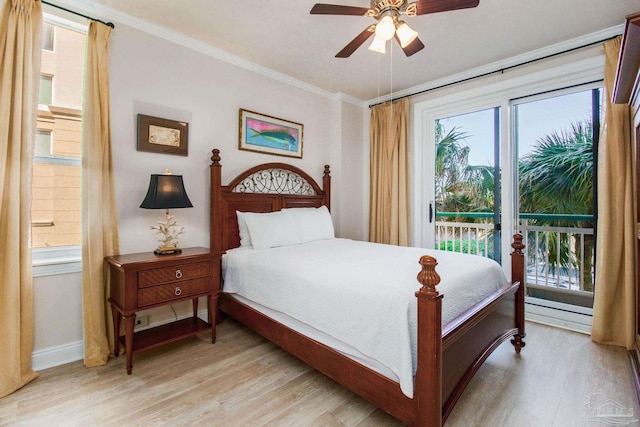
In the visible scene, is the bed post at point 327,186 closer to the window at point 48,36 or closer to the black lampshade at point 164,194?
the black lampshade at point 164,194

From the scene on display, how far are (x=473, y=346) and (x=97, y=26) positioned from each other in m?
3.43

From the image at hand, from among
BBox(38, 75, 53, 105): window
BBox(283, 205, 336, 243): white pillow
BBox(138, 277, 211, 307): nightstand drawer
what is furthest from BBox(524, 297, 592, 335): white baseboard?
BBox(38, 75, 53, 105): window

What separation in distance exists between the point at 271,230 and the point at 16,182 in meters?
1.81

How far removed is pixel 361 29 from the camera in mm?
2592

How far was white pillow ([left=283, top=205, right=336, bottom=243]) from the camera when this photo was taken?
318 centimetres

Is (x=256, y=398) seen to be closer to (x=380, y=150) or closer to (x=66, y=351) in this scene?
(x=66, y=351)

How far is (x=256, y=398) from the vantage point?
5.82 feet

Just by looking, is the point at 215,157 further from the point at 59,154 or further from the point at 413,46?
the point at 413,46

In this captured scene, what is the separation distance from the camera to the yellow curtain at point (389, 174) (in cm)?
387

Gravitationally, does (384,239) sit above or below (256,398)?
above

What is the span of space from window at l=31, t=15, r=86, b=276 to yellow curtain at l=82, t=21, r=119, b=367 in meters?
0.20

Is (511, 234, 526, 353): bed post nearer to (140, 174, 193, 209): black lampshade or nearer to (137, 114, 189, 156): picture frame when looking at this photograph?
(140, 174, 193, 209): black lampshade

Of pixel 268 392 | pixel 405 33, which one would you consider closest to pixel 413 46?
pixel 405 33

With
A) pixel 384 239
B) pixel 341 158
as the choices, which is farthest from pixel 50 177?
pixel 384 239
